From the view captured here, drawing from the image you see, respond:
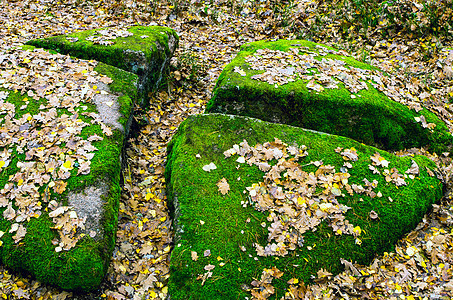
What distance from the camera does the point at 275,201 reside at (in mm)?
3615

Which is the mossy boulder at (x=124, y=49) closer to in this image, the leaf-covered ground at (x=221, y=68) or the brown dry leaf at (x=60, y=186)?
the leaf-covered ground at (x=221, y=68)

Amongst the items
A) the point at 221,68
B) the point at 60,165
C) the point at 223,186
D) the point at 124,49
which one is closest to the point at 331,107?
the point at 223,186

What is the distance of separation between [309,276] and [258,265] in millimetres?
572

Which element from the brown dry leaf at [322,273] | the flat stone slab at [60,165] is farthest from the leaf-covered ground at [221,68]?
the flat stone slab at [60,165]

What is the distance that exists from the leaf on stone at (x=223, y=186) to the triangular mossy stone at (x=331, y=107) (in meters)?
1.83

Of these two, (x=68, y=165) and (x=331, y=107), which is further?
(x=331, y=107)

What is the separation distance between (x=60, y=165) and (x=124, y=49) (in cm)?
291

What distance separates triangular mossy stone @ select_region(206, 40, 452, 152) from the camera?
16.3 ft

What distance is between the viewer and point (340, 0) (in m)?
8.59

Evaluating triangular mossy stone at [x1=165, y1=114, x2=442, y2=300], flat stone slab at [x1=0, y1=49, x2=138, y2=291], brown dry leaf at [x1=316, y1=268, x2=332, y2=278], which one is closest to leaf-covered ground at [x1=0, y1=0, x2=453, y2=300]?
brown dry leaf at [x1=316, y1=268, x2=332, y2=278]

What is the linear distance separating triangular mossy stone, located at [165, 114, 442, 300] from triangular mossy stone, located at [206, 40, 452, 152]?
71cm

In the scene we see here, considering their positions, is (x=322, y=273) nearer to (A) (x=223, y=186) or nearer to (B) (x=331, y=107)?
(A) (x=223, y=186)

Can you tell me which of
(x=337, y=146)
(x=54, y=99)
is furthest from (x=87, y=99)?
(x=337, y=146)

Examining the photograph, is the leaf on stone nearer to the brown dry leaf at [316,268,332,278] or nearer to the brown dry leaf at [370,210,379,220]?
the brown dry leaf at [316,268,332,278]
